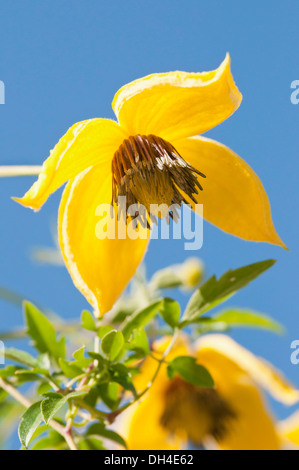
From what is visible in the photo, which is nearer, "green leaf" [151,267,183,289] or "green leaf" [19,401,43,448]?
"green leaf" [19,401,43,448]

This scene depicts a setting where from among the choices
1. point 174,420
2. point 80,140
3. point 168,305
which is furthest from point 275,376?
point 80,140

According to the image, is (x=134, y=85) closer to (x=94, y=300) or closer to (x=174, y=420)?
(x=94, y=300)

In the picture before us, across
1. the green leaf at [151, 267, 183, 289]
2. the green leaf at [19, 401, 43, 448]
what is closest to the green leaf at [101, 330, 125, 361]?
the green leaf at [19, 401, 43, 448]

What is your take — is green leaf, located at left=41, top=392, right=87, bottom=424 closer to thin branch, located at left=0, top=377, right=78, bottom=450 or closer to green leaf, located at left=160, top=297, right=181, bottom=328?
thin branch, located at left=0, top=377, right=78, bottom=450

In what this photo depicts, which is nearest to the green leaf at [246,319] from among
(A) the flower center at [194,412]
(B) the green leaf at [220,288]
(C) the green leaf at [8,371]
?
(B) the green leaf at [220,288]

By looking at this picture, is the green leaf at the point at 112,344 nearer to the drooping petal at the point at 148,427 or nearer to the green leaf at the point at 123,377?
the green leaf at the point at 123,377

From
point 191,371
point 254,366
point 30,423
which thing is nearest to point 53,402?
point 30,423

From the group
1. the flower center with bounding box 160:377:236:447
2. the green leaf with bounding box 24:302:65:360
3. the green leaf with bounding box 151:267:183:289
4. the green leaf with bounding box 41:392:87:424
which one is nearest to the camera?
the green leaf with bounding box 41:392:87:424

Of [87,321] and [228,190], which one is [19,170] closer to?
[87,321]
